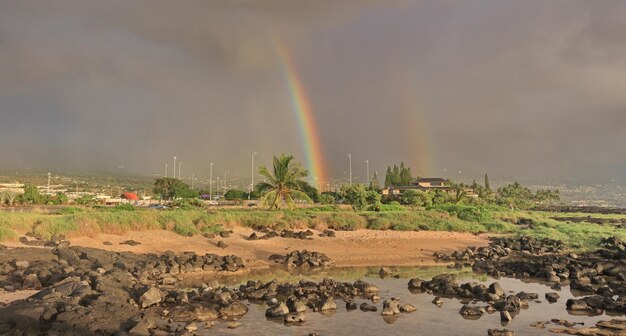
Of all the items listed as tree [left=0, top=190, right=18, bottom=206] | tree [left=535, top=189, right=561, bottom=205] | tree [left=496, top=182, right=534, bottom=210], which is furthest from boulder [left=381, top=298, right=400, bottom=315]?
tree [left=535, top=189, right=561, bottom=205]

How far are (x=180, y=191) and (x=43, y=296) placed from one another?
113968mm

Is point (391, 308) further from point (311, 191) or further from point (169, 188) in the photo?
point (169, 188)

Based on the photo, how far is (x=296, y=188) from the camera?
66625 mm

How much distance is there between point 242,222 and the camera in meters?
47.2

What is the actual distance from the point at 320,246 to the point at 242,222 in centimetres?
994

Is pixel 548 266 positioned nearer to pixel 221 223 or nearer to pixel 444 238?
pixel 444 238

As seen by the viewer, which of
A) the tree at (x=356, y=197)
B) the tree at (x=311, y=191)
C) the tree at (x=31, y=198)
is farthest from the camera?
the tree at (x=31, y=198)

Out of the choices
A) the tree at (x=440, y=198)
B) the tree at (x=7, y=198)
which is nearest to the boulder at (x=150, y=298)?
the tree at (x=440, y=198)

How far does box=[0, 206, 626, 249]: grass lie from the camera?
37281 mm

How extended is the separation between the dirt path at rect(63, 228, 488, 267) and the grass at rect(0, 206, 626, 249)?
1.32 meters

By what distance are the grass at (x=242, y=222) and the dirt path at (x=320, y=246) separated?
132 centimetres

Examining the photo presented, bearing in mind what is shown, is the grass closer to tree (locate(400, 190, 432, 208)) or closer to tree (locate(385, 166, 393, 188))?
tree (locate(400, 190, 432, 208))

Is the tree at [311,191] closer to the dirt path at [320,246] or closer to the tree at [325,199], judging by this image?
the tree at [325,199]

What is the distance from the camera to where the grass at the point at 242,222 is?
37.3m
